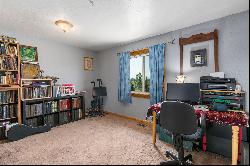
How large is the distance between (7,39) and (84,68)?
237cm

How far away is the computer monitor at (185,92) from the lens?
2.80m

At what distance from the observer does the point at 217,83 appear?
102 inches

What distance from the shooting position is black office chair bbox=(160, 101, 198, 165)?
181 cm

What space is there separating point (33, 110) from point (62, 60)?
1724mm

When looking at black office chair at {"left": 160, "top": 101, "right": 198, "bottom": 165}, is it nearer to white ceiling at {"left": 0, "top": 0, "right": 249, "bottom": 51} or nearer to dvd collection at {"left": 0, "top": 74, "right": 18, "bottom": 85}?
white ceiling at {"left": 0, "top": 0, "right": 249, "bottom": 51}

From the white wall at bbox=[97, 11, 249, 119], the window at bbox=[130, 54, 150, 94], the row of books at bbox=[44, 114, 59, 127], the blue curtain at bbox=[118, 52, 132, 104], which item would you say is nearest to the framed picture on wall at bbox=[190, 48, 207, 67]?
the white wall at bbox=[97, 11, 249, 119]

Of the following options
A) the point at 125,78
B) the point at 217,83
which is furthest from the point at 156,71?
the point at 217,83

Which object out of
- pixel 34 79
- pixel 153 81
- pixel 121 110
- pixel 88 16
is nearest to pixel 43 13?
pixel 88 16

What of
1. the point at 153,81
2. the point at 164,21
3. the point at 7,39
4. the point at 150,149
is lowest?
the point at 150,149

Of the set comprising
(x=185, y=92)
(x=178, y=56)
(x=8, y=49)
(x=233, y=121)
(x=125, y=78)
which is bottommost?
(x=233, y=121)

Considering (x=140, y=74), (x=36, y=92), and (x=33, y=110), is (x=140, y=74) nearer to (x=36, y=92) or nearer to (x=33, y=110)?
(x=36, y=92)

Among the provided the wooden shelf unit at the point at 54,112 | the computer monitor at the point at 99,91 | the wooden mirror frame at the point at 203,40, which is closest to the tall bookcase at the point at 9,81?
the wooden shelf unit at the point at 54,112

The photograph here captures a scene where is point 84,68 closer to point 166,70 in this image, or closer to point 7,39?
point 7,39

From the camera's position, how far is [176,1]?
2.29 metres
